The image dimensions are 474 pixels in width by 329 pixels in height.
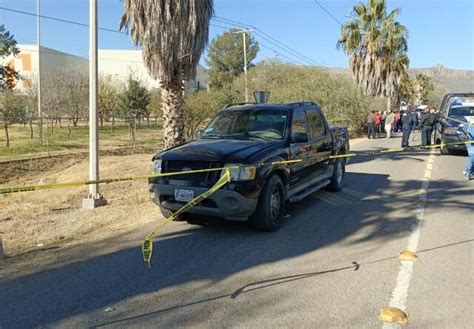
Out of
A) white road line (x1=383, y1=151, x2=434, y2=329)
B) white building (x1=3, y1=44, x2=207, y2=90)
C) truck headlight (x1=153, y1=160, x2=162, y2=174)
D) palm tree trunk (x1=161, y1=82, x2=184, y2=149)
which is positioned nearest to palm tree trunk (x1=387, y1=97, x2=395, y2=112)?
white building (x1=3, y1=44, x2=207, y2=90)

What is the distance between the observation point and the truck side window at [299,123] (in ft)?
25.1

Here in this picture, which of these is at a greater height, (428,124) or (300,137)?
(428,124)

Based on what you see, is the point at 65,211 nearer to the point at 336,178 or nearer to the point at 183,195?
the point at 183,195

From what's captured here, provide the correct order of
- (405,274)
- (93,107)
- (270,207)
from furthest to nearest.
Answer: (93,107)
(270,207)
(405,274)

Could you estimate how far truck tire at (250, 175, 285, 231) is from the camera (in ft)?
21.3

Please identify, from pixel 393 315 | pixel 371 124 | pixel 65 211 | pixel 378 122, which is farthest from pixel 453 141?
pixel 378 122

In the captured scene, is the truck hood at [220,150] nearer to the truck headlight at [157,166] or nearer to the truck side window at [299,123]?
the truck headlight at [157,166]

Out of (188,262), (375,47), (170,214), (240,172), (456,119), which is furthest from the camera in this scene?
(375,47)

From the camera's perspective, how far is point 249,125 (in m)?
7.71

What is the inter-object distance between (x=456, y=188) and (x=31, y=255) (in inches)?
331

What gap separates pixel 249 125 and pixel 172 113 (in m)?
4.94

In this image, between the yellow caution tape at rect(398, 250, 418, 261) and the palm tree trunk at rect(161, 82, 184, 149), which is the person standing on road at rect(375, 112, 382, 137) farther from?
the yellow caution tape at rect(398, 250, 418, 261)

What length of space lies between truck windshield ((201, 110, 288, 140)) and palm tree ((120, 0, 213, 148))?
13.2ft

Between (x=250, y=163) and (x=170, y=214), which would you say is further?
(x=170, y=214)
